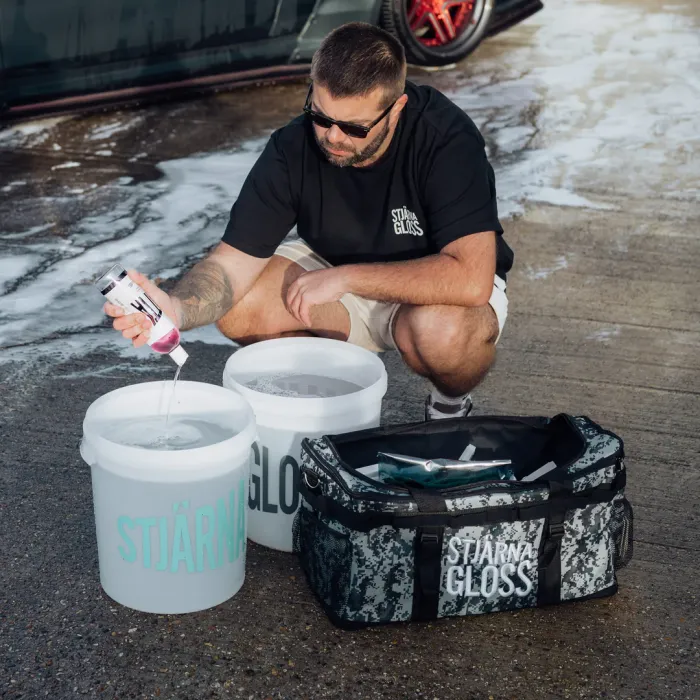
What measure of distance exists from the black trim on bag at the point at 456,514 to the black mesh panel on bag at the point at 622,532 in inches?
3.4

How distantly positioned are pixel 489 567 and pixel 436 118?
1.35m

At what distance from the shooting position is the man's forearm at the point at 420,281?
3.11 metres

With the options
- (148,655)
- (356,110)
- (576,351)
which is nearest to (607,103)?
(576,351)

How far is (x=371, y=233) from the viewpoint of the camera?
330 centimetres

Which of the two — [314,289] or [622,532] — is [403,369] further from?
[622,532]

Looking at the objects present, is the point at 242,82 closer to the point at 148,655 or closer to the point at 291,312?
the point at 291,312

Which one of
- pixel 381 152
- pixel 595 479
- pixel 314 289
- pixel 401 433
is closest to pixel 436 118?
pixel 381 152

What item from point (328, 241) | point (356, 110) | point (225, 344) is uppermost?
point (356, 110)

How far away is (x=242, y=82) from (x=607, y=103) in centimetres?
243

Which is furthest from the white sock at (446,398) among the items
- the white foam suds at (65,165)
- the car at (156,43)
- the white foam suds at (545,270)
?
the car at (156,43)

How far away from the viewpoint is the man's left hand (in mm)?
3094

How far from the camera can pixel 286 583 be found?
273 cm

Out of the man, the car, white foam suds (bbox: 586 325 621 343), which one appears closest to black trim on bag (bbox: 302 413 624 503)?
the man

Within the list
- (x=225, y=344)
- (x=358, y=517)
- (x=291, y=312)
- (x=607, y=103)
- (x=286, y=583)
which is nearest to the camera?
(x=358, y=517)
